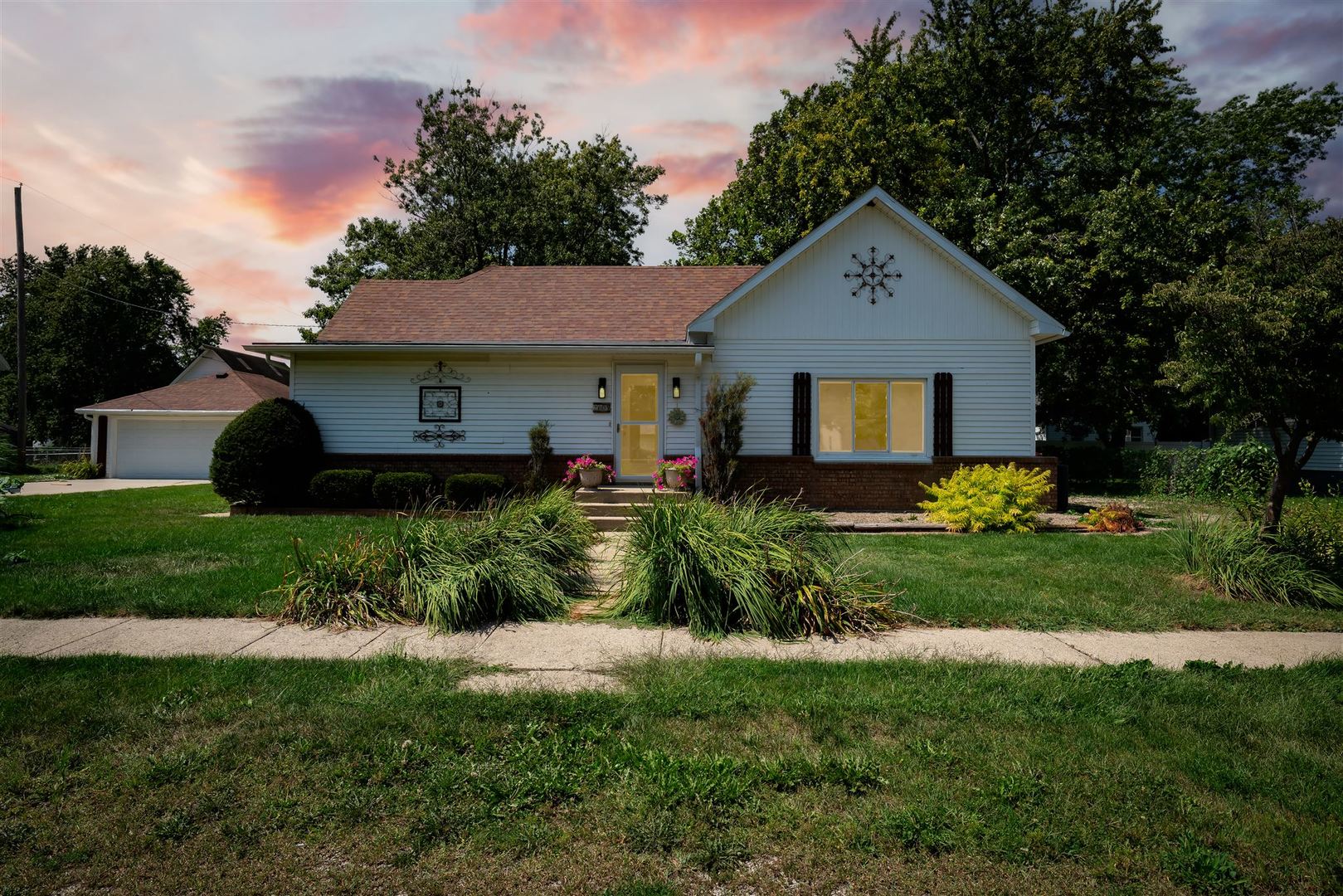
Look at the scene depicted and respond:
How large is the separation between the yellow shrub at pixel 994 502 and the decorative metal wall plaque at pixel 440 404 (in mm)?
9570

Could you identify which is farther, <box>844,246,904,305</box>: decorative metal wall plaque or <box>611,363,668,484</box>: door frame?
<box>611,363,668,484</box>: door frame

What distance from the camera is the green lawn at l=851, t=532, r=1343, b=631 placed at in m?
5.78

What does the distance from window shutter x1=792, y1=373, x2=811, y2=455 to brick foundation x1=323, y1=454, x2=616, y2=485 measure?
12.3 ft

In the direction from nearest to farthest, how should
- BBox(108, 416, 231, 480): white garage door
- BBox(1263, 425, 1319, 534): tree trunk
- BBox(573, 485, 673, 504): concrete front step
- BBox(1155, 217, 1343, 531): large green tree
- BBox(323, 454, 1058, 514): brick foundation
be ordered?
BBox(1155, 217, 1343, 531): large green tree
BBox(1263, 425, 1319, 534): tree trunk
BBox(573, 485, 673, 504): concrete front step
BBox(323, 454, 1058, 514): brick foundation
BBox(108, 416, 231, 480): white garage door

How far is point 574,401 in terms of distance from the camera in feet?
47.0

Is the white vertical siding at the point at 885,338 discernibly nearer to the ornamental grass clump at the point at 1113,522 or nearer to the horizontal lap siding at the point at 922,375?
the horizontal lap siding at the point at 922,375

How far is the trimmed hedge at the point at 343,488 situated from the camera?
13156 millimetres

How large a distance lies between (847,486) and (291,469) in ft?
35.3

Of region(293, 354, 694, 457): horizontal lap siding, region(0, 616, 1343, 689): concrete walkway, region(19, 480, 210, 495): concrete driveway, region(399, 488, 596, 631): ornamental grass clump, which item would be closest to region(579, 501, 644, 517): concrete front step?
region(293, 354, 694, 457): horizontal lap siding

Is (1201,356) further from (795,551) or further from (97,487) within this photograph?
(97,487)

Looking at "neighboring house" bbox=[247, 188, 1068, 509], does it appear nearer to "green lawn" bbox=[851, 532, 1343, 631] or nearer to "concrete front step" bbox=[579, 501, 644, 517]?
"concrete front step" bbox=[579, 501, 644, 517]

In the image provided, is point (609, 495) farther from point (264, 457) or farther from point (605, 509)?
point (264, 457)

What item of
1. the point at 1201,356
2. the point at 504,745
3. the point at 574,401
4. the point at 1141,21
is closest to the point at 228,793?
the point at 504,745

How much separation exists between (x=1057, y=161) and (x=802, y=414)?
1599 centimetres
